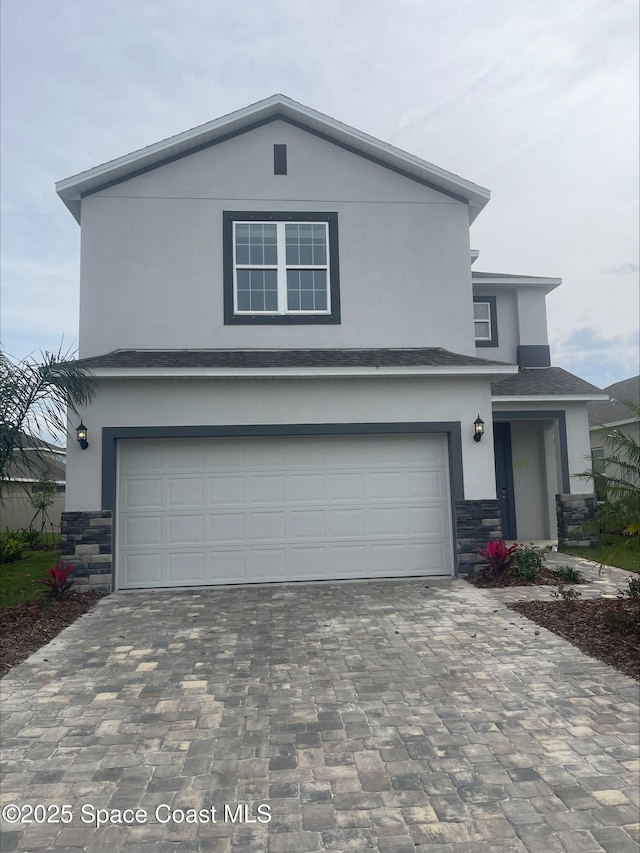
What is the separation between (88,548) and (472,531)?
6176 millimetres

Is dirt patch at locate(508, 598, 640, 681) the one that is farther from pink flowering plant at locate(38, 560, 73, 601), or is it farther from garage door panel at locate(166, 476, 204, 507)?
pink flowering plant at locate(38, 560, 73, 601)

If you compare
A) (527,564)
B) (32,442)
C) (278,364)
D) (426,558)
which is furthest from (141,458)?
(527,564)

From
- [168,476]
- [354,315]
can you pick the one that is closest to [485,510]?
[354,315]

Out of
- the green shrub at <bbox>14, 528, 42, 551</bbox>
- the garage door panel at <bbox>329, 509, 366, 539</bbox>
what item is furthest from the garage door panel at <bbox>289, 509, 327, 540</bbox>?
the green shrub at <bbox>14, 528, 42, 551</bbox>

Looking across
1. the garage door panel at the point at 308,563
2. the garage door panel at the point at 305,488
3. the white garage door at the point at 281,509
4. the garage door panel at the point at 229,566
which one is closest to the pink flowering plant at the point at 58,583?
the white garage door at the point at 281,509

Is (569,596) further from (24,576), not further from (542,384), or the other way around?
(24,576)

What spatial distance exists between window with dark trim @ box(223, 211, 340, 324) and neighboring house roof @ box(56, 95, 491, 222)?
1.50 meters

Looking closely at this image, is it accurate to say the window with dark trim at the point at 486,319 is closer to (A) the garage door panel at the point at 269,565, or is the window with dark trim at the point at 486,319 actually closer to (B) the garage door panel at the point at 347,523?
(B) the garage door panel at the point at 347,523

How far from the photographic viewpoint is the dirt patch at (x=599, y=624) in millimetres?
5543

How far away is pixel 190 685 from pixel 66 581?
4235 mm

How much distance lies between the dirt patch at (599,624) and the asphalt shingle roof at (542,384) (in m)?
5.63

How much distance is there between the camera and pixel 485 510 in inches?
371

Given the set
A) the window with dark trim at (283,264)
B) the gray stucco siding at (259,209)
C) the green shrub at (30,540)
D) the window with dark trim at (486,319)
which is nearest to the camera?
the gray stucco siding at (259,209)

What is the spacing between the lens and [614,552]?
5.98 m
